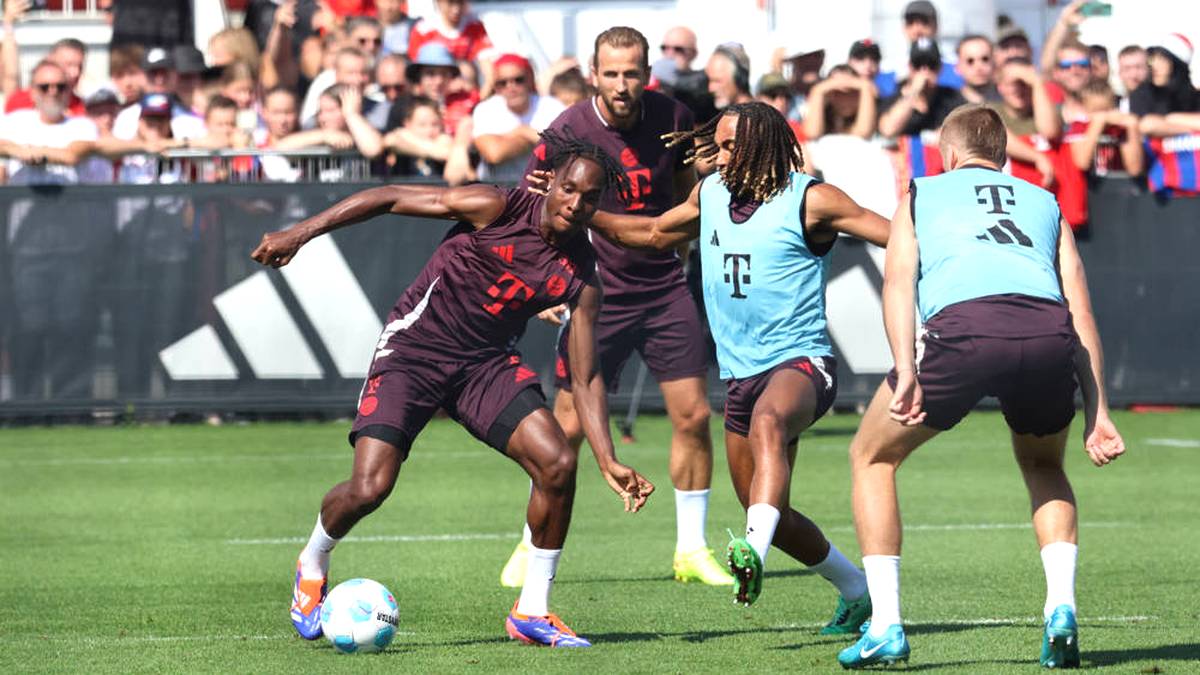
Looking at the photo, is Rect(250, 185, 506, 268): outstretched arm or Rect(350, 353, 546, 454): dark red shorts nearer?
Rect(250, 185, 506, 268): outstretched arm

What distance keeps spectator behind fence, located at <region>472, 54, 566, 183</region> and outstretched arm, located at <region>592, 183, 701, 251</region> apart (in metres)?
7.68

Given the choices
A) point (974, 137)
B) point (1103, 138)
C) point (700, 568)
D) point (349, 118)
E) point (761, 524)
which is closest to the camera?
point (974, 137)

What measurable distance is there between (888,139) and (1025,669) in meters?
10.7

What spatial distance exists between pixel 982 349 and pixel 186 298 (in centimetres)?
1131

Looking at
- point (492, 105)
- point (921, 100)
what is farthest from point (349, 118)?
point (921, 100)

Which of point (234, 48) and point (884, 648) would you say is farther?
point (234, 48)

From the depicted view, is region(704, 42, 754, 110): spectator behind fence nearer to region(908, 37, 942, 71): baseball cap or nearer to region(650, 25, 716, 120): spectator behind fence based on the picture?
region(650, 25, 716, 120): spectator behind fence

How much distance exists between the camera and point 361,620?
8141 mm

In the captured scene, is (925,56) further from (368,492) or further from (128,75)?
(368,492)

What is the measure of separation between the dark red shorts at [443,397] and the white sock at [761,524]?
1113mm

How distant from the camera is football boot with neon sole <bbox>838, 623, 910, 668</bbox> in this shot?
24.4 feet

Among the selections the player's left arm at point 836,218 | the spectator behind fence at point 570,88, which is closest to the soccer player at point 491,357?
the player's left arm at point 836,218

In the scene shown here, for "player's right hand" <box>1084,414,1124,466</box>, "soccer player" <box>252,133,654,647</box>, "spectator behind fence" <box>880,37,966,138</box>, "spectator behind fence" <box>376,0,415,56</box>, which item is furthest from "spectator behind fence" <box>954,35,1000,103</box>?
"player's right hand" <box>1084,414,1124,466</box>

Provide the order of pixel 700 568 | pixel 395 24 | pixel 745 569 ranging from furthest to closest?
pixel 395 24 < pixel 700 568 < pixel 745 569
